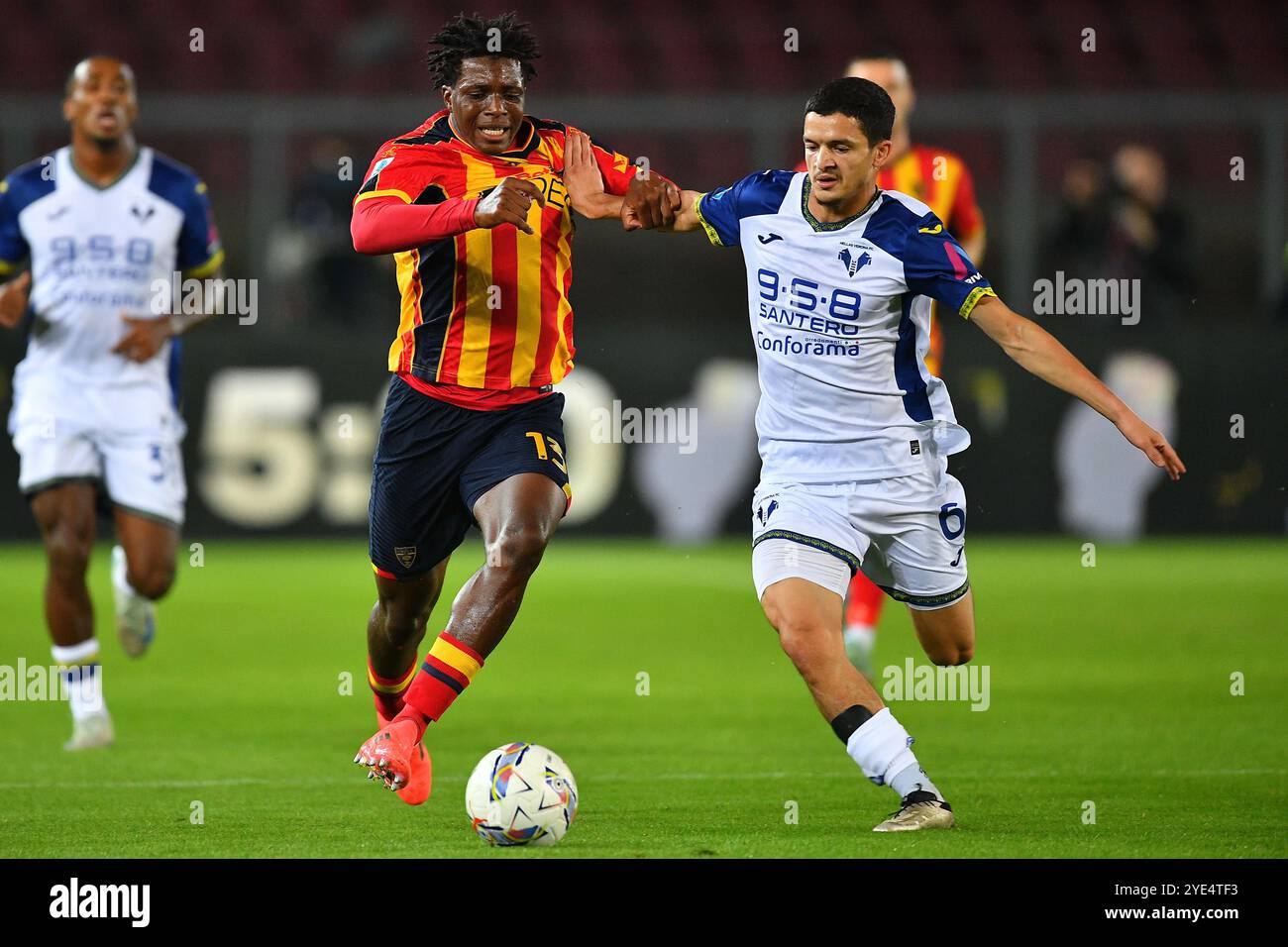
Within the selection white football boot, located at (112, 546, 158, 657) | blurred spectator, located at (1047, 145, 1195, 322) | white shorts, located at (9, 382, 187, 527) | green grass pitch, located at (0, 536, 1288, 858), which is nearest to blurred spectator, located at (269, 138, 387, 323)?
green grass pitch, located at (0, 536, 1288, 858)

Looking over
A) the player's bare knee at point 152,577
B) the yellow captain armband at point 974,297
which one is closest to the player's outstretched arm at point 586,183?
the yellow captain armband at point 974,297

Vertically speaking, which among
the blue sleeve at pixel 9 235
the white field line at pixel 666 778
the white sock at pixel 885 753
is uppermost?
the blue sleeve at pixel 9 235

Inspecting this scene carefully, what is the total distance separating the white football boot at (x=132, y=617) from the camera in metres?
9.06

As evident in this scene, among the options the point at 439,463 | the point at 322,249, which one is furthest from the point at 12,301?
the point at 322,249

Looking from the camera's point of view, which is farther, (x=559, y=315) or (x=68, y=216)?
(x=68, y=216)

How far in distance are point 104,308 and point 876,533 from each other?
12.2 ft

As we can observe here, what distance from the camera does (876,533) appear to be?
6.30 metres

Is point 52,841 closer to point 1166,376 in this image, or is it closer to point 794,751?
point 794,751

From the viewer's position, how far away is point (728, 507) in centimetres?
1589

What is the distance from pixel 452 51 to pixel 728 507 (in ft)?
31.6

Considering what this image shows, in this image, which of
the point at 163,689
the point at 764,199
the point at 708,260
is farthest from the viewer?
the point at 708,260

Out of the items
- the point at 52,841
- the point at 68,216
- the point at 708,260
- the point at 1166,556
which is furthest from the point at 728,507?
the point at 52,841

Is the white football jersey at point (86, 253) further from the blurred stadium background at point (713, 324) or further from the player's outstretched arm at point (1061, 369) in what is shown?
the blurred stadium background at point (713, 324)

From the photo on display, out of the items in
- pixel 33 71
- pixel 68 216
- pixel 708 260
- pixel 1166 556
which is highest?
pixel 33 71
